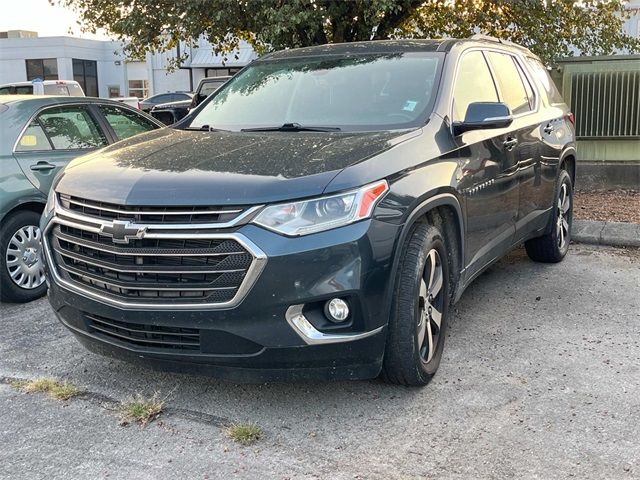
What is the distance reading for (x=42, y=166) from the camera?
5.46m

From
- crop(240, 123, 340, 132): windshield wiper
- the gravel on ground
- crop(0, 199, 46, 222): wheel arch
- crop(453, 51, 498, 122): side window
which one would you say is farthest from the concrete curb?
crop(0, 199, 46, 222): wheel arch

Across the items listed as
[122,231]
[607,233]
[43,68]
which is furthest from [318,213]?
[43,68]

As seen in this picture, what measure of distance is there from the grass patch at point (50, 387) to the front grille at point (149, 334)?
45 cm

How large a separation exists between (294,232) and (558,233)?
12.2 feet

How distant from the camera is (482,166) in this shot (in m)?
4.25

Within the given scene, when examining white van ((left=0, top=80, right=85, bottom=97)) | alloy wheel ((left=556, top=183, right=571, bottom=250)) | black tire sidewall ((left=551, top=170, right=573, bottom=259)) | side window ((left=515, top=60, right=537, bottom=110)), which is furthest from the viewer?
white van ((left=0, top=80, right=85, bottom=97))

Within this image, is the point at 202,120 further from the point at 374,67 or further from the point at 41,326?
the point at 41,326

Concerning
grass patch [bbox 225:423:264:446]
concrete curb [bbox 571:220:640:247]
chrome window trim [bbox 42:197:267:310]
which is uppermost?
chrome window trim [bbox 42:197:267:310]

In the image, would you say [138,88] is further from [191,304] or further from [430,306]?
[191,304]

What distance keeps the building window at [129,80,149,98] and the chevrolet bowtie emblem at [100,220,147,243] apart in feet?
135

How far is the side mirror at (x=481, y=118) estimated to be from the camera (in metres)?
3.96

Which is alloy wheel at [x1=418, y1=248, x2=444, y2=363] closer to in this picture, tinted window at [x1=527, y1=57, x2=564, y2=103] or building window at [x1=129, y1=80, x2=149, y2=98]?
tinted window at [x1=527, y1=57, x2=564, y2=103]

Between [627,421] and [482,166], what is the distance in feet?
5.55

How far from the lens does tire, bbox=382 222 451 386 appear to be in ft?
11.0
